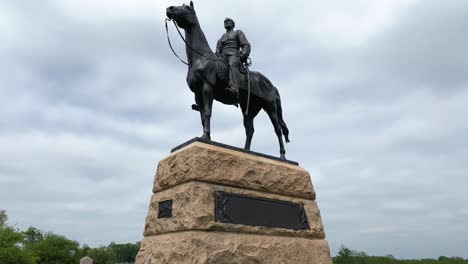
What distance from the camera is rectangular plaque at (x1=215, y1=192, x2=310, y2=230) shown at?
5883mm

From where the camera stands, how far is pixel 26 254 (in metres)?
31.6

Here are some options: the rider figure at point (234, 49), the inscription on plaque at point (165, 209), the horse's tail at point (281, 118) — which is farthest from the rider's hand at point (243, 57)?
the inscription on plaque at point (165, 209)

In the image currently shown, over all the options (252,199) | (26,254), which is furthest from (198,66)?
(26,254)

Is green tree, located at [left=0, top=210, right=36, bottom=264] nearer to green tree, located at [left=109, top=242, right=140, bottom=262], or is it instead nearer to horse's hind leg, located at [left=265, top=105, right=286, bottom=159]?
horse's hind leg, located at [left=265, top=105, right=286, bottom=159]

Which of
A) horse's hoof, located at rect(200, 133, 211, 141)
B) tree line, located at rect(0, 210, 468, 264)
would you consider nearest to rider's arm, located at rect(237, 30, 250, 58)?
horse's hoof, located at rect(200, 133, 211, 141)

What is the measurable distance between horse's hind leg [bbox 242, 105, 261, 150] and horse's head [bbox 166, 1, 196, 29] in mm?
2090

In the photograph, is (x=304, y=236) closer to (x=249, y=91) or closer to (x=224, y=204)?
(x=224, y=204)

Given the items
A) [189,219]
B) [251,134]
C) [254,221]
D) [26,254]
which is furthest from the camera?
[26,254]

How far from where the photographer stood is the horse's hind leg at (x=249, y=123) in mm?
8102

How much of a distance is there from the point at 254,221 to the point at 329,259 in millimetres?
1772

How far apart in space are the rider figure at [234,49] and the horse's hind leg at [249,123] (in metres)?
1.02

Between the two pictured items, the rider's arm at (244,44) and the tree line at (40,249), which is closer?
the rider's arm at (244,44)

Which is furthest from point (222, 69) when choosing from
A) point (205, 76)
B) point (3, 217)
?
point (3, 217)

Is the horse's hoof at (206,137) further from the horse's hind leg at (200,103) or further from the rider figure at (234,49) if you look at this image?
the rider figure at (234,49)
